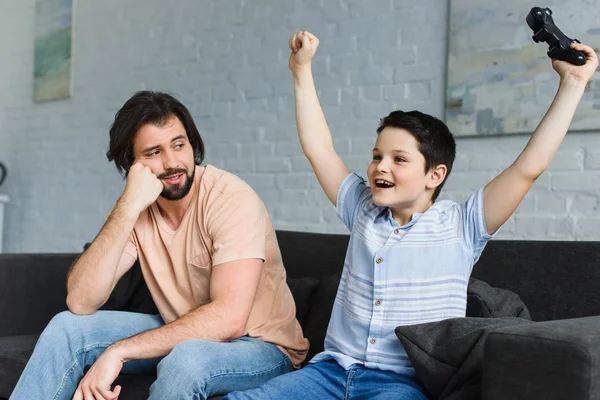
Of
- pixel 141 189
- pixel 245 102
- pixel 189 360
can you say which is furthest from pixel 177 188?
pixel 245 102

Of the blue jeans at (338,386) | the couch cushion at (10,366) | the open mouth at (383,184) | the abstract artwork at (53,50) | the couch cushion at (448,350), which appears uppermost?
the abstract artwork at (53,50)

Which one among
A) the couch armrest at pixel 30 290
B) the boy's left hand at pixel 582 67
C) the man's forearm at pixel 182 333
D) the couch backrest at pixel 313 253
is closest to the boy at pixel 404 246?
the boy's left hand at pixel 582 67

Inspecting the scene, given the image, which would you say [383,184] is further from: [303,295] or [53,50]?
[53,50]

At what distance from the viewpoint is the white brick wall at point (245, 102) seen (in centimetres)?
270

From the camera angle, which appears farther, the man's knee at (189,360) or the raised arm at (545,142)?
the man's knee at (189,360)

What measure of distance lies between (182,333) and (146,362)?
24 cm

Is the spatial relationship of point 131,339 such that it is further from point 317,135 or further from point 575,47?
point 575,47

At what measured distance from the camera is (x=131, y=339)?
1.82 metres

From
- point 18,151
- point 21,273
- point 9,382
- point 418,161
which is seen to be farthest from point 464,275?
point 18,151

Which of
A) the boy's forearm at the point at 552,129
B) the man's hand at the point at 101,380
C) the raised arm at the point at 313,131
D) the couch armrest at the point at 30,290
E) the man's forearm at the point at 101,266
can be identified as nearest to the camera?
the boy's forearm at the point at 552,129

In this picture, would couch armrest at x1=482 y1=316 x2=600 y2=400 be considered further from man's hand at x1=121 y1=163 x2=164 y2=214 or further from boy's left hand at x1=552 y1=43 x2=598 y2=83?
man's hand at x1=121 y1=163 x2=164 y2=214

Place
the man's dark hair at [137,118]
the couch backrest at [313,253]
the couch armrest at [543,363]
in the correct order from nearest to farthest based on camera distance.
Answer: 1. the couch armrest at [543,363]
2. the man's dark hair at [137,118]
3. the couch backrest at [313,253]

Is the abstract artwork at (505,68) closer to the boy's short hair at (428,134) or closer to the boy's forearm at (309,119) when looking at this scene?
the boy's short hair at (428,134)

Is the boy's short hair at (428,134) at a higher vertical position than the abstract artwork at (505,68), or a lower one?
lower
